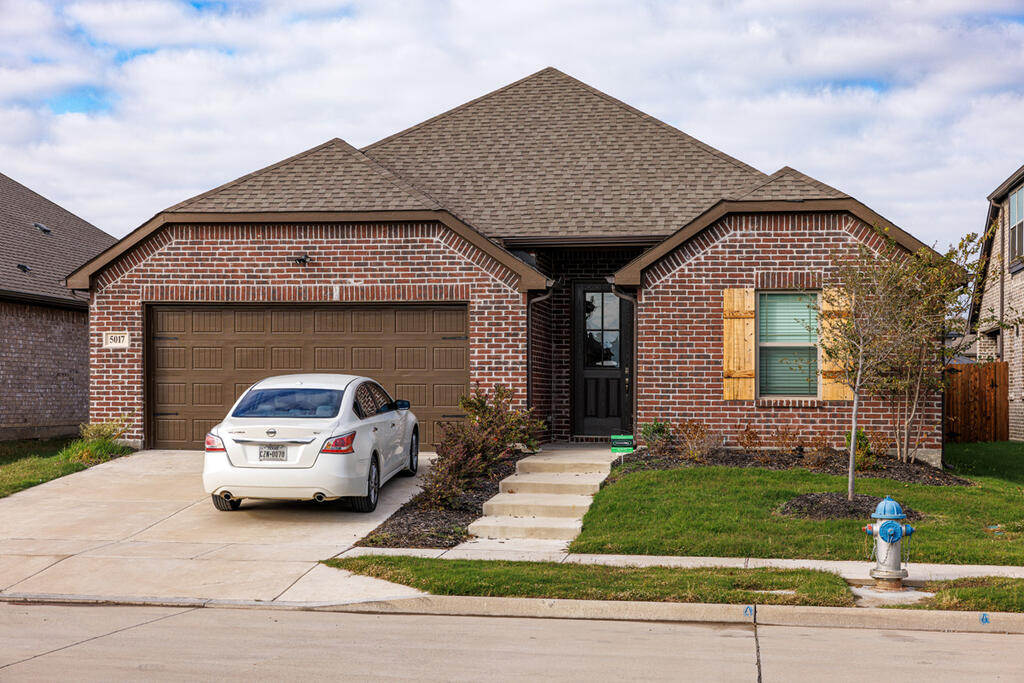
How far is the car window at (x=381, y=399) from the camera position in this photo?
1352 cm

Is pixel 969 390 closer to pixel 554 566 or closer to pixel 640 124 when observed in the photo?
pixel 640 124

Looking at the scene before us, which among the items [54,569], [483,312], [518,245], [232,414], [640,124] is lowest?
[54,569]

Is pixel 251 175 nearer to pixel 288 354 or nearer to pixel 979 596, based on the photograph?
pixel 288 354

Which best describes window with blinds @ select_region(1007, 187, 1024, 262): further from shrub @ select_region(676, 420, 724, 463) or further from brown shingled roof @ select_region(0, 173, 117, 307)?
Answer: brown shingled roof @ select_region(0, 173, 117, 307)

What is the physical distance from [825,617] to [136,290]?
12.7m

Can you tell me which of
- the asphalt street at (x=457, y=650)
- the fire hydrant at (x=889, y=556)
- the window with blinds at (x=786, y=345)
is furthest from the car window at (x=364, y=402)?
the fire hydrant at (x=889, y=556)

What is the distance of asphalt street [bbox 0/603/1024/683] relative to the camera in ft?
21.2

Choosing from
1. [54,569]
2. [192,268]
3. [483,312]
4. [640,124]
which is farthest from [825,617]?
[640,124]

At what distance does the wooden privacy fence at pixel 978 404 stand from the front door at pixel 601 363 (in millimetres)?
9024

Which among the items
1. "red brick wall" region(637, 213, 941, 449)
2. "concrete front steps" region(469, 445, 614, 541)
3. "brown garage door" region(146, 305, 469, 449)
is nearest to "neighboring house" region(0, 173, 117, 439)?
"brown garage door" region(146, 305, 469, 449)

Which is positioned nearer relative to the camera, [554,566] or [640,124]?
[554,566]

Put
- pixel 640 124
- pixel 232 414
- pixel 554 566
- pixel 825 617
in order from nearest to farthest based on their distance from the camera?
1. pixel 825 617
2. pixel 554 566
3. pixel 232 414
4. pixel 640 124

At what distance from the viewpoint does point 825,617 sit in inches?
315

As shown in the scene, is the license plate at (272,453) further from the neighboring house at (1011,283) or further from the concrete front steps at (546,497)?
the neighboring house at (1011,283)
